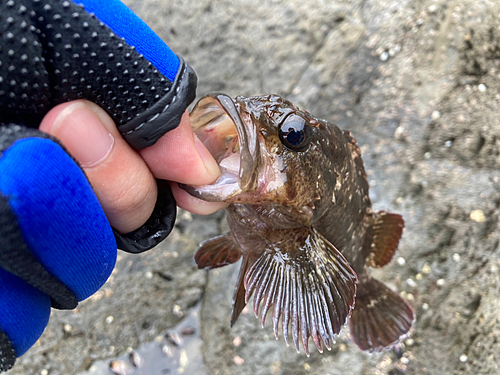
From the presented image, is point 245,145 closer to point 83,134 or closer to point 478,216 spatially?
point 83,134

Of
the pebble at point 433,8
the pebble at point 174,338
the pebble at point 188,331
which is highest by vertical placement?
the pebble at point 433,8

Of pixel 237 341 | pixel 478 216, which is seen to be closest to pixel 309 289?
pixel 237 341

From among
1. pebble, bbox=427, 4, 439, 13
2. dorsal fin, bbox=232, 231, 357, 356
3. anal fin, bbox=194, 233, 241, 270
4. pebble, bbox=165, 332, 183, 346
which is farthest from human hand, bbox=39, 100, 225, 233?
pebble, bbox=427, 4, 439, 13

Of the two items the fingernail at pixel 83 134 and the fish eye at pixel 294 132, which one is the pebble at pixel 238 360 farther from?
the fingernail at pixel 83 134

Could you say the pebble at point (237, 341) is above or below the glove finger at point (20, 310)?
below

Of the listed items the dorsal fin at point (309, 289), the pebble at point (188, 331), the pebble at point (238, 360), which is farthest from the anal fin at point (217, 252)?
the pebble at point (188, 331)

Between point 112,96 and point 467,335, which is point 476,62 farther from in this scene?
point 112,96

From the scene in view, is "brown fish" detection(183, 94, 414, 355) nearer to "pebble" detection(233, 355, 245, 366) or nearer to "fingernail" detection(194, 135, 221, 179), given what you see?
"fingernail" detection(194, 135, 221, 179)
